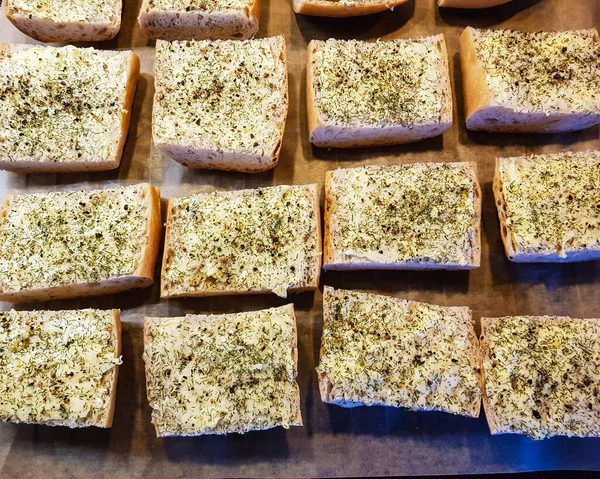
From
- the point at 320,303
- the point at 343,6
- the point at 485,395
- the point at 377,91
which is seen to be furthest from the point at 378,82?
the point at 485,395

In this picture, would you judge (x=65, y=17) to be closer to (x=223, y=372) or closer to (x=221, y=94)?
(x=221, y=94)

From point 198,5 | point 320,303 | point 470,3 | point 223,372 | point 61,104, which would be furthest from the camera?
point 470,3

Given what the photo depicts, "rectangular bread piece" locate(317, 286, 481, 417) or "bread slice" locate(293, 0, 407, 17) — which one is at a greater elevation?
"bread slice" locate(293, 0, 407, 17)

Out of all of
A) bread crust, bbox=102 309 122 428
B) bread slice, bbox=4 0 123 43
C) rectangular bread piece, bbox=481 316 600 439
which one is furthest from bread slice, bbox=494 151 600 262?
bread slice, bbox=4 0 123 43

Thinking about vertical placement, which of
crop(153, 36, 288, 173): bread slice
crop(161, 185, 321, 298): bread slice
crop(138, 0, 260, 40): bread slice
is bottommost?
crop(161, 185, 321, 298): bread slice

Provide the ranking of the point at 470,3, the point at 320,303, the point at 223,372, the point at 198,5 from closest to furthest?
the point at 223,372, the point at 320,303, the point at 198,5, the point at 470,3

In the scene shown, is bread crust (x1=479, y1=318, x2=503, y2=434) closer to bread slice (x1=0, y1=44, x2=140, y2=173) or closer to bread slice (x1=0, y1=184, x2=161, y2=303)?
bread slice (x1=0, y1=184, x2=161, y2=303)

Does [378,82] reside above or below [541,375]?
above

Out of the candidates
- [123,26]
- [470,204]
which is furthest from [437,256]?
[123,26]
